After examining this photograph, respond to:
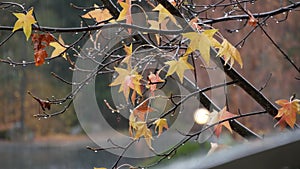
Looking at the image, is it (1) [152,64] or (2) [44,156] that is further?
(2) [44,156]

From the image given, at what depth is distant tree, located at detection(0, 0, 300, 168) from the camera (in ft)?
2.24

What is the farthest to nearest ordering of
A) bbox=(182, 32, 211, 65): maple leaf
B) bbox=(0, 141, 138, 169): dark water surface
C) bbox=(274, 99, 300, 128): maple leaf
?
bbox=(0, 141, 138, 169): dark water surface → bbox=(274, 99, 300, 128): maple leaf → bbox=(182, 32, 211, 65): maple leaf

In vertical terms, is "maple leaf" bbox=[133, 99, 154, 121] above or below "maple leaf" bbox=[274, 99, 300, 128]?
above

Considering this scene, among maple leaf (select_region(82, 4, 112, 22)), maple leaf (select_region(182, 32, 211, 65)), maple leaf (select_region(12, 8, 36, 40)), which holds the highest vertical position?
maple leaf (select_region(82, 4, 112, 22))

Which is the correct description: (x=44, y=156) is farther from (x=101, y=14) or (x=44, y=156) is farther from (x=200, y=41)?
(x=200, y=41)

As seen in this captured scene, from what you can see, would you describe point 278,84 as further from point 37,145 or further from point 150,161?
point 37,145

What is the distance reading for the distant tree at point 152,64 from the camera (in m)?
0.68

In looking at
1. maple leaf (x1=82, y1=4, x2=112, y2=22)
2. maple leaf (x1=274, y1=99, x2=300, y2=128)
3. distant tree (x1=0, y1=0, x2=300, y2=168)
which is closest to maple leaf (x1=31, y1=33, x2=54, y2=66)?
distant tree (x1=0, y1=0, x2=300, y2=168)

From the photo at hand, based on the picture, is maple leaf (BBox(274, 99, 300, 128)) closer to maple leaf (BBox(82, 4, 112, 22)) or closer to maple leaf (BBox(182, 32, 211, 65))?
maple leaf (BBox(182, 32, 211, 65))

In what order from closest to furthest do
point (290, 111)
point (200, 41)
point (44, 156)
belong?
point (200, 41)
point (290, 111)
point (44, 156)

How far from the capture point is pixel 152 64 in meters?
0.90

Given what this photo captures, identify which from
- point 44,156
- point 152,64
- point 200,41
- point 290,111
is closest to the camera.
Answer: point 200,41

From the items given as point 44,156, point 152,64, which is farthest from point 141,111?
point 44,156

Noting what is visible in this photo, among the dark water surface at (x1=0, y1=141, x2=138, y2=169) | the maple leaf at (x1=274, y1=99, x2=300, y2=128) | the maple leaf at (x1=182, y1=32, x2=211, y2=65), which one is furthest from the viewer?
the dark water surface at (x1=0, y1=141, x2=138, y2=169)
